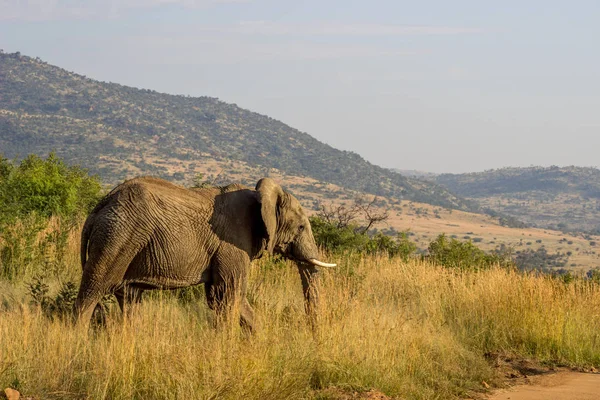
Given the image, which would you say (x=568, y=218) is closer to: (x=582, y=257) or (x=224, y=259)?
(x=582, y=257)

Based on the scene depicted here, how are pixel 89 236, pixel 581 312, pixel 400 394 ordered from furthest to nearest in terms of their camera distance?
pixel 581 312 → pixel 89 236 → pixel 400 394

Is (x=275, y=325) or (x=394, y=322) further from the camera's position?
(x=394, y=322)

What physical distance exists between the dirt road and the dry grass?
385mm

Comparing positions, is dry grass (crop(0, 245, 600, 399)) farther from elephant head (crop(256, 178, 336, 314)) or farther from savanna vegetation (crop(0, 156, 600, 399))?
elephant head (crop(256, 178, 336, 314))

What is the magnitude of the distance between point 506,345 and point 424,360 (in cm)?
212

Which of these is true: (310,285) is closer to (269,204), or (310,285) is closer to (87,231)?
(269,204)

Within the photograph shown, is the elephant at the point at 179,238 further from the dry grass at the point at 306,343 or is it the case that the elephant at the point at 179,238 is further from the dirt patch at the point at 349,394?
the dirt patch at the point at 349,394

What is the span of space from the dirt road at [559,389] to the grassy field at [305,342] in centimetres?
30

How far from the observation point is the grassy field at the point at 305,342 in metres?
7.08

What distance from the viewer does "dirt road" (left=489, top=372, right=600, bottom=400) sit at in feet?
28.0

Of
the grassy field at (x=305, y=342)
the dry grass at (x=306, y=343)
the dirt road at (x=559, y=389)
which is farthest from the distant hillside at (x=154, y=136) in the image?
the dirt road at (x=559, y=389)

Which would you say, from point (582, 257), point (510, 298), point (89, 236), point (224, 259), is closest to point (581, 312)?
point (510, 298)

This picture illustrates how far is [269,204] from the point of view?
9344mm

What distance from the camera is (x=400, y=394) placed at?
805 centimetres
